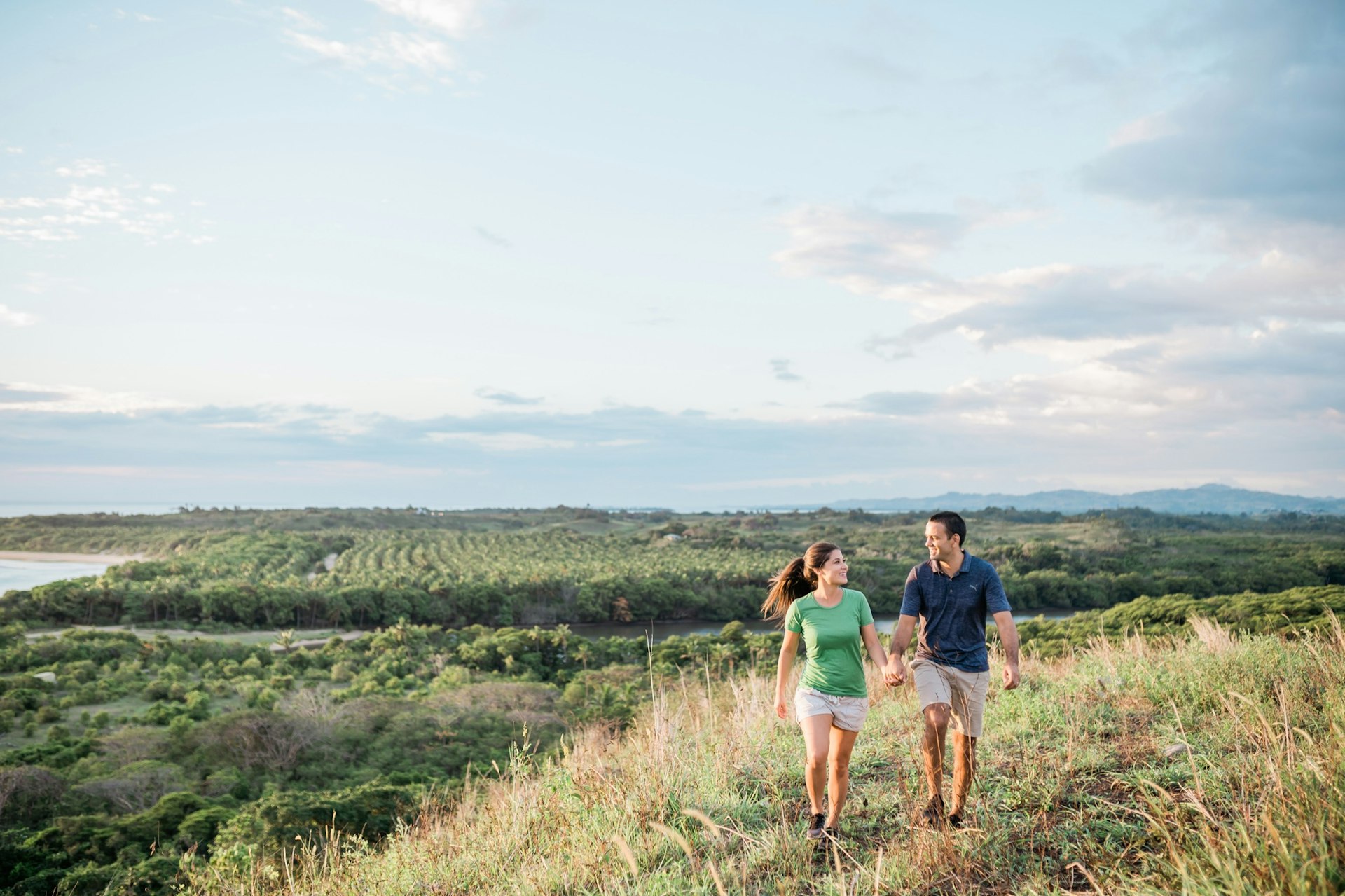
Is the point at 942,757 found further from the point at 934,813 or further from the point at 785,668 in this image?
the point at 785,668

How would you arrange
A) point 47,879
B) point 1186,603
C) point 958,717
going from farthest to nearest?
1. point 1186,603
2. point 47,879
3. point 958,717

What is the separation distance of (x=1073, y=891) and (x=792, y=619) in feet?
6.14

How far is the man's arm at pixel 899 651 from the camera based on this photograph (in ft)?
14.6

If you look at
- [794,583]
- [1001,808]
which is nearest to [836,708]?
[794,583]

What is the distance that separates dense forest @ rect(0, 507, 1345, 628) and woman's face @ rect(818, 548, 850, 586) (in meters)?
63.6

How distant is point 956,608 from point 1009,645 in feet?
1.11

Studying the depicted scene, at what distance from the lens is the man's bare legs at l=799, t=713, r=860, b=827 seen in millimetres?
4449

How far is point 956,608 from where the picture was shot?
459 centimetres

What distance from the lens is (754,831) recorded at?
4637 mm

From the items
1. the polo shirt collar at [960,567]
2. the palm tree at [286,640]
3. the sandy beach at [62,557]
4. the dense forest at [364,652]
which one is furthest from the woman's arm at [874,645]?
the sandy beach at [62,557]

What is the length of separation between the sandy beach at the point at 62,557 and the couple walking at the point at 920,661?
9507cm

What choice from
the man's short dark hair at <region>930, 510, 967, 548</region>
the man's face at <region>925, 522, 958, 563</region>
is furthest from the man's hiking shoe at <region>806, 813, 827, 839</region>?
the man's short dark hair at <region>930, 510, 967, 548</region>

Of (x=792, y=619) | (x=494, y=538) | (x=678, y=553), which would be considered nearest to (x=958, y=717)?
(x=792, y=619)

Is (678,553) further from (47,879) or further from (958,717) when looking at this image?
(958,717)
